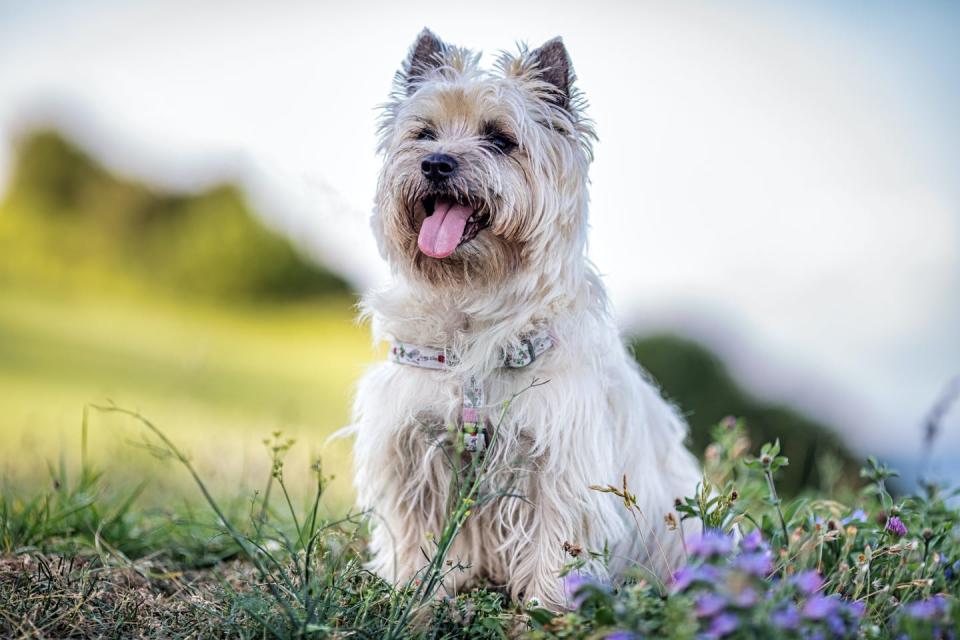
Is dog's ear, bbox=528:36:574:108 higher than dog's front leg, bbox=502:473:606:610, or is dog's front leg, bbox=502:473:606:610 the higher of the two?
dog's ear, bbox=528:36:574:108

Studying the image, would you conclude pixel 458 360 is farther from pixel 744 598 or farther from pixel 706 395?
pixel 706 395

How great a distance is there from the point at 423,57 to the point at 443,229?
0.90 m

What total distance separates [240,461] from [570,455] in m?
3.10

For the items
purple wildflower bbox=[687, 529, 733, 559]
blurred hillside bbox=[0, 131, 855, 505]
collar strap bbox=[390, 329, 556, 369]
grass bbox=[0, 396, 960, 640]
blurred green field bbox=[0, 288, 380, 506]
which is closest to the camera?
purple wildflower bbox=[687, 529, 733, 559]

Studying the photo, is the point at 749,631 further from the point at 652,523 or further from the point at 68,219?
the point at 68,219

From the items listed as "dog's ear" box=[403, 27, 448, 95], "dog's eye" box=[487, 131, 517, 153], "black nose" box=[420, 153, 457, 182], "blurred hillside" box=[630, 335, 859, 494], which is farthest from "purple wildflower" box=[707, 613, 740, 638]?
"blurred hillside" box=[630, 335, 859, 494]

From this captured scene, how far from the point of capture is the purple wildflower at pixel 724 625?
6.57ft

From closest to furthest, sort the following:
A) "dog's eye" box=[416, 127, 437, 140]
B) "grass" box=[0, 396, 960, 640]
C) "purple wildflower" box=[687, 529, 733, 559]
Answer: "purple wildflower" box=[687, 529, 733, 559]
"grass" box=[0, 396, 960, 640]
"dog's eye" box=[416, 127, 437, 140]

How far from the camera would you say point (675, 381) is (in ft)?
33.0

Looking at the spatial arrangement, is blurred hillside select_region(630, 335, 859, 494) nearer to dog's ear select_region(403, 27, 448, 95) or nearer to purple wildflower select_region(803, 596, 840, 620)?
dog's ear select_region(403, 27, 448, 95)

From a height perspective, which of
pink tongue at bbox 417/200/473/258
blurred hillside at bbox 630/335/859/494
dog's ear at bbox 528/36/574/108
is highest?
dog's ear at bbox 528/36/574/108

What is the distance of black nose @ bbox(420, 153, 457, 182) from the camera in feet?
11.4

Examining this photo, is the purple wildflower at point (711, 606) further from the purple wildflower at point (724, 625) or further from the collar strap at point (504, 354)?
the collar strap at point (504, 354)

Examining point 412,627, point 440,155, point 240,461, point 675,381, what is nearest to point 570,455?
point 412,627
